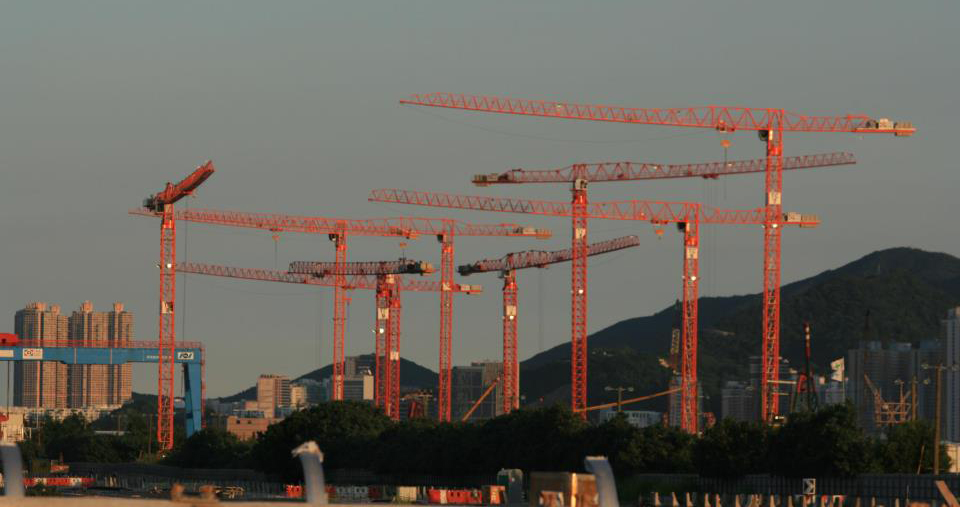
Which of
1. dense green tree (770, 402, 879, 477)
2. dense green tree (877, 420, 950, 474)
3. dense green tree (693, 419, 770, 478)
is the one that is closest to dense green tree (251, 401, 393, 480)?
dense green tree (693, 419, 770, 478)

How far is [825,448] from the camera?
11550cm

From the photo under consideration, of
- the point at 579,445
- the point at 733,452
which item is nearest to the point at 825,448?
the point at 733,452

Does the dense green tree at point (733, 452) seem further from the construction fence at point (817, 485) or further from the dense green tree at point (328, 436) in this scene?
the dense green tree at point (328, 436)


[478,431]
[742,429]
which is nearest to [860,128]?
[478,431]

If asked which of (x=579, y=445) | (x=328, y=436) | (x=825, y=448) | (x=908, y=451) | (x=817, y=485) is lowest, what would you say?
(x=328, y=436)

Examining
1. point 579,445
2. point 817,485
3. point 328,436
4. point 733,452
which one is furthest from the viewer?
point 328,436

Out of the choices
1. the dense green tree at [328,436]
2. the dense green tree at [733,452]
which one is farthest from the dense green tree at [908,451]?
the dense green tree at [328,436]

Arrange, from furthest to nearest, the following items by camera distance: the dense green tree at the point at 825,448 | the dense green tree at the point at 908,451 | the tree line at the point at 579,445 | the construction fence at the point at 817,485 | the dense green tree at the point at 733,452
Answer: the dense green tree at the point at 908,451 < the dense green tree at the point at 733,452 < the tree line at the point at 579,445 < the dense green tree at the point at 825,448 < the construction fence at the point at 817,485

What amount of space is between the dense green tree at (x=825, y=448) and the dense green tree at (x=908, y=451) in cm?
1051

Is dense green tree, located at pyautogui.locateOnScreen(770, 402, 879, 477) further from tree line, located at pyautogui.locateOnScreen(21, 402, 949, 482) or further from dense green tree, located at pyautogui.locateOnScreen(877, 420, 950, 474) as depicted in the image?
dense green tree, located at pyautogui.locateOnScreen(877, 420, 950, 474)

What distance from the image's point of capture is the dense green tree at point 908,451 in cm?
13012

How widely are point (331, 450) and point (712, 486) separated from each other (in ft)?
223

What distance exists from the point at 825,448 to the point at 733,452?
1036cm

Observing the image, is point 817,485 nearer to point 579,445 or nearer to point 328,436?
point 579,445
